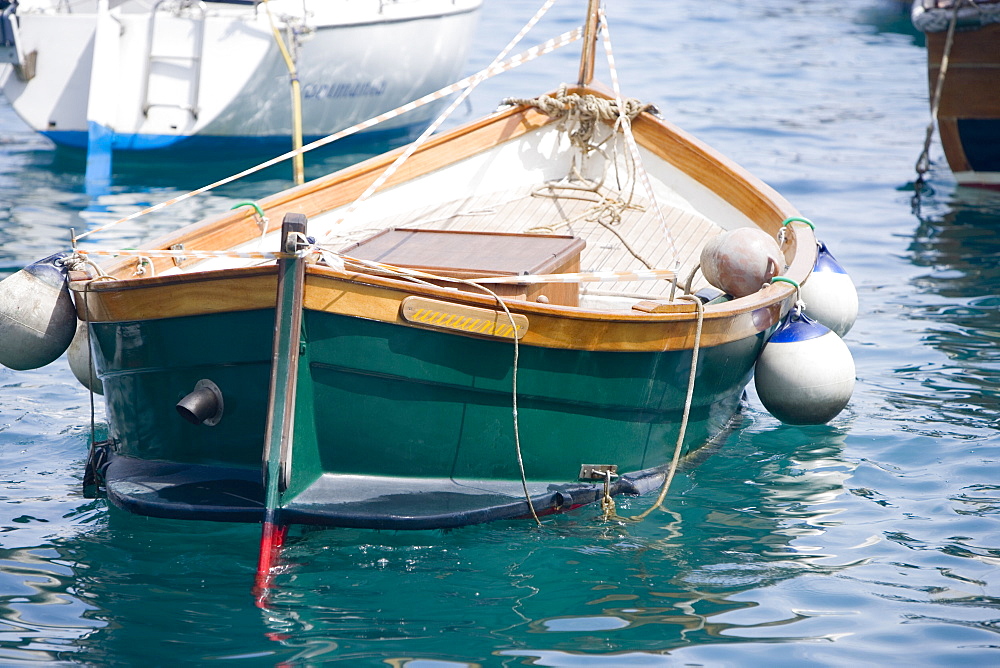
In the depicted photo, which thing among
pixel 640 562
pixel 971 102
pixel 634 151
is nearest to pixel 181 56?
pixel 634 151

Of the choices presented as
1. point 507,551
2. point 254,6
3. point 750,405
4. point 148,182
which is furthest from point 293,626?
point 254,6

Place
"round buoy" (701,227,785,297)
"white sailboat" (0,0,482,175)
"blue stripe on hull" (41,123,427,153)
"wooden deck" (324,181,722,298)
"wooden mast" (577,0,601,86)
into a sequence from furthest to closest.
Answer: "blue stripe on hull" (41,123,427,153), "white sailboat" (0,0,482,175), "wooden mast" (577,0,601,86), "wooden deck" (324,181,722,298), "round buoy" (701,227,785,297)

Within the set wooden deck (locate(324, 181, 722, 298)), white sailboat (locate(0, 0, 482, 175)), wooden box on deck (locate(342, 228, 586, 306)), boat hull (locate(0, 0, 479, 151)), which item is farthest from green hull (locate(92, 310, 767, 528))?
boat hull (locate(0, 0, 479, 151))

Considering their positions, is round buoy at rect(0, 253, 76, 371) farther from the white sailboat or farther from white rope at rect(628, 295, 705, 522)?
the white sailboat

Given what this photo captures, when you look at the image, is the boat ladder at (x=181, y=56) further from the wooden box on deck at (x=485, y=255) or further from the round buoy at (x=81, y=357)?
the wooden box on deck at (x=485, y=255)

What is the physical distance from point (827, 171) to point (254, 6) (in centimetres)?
635

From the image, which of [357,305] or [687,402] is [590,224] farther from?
[357,305]

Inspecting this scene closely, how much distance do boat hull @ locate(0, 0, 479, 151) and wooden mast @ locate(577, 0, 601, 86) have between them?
17.3ft

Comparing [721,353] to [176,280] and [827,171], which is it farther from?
[827,171]

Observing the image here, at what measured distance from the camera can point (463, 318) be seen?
432 centimetres

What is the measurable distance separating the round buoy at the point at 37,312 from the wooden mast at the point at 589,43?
384cm

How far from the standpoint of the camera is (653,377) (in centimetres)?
489

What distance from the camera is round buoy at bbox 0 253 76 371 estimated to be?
4777 mm

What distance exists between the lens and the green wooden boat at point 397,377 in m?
4.29
